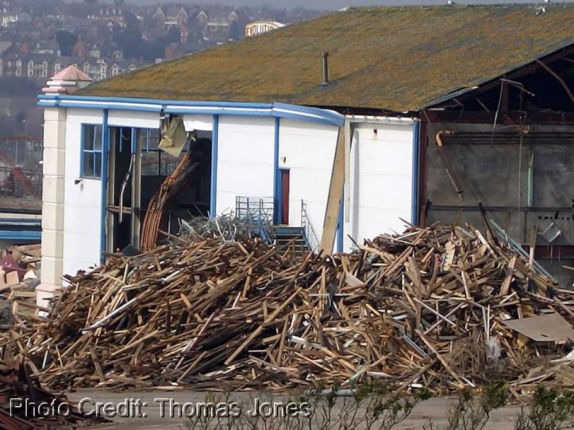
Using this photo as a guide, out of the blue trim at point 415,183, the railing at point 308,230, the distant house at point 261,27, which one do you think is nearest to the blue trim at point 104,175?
the railing at point 308,230

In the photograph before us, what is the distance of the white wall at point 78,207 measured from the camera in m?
33.3

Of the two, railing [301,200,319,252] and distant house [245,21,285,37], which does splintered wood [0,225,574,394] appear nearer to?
railing [301,200,319,252]

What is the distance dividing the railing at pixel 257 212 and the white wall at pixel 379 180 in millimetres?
1713

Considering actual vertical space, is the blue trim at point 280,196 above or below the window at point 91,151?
below

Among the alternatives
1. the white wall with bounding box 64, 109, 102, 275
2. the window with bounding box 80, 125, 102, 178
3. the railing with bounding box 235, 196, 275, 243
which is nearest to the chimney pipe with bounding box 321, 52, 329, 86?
the railing with bounding box 235, 196, 275, 243

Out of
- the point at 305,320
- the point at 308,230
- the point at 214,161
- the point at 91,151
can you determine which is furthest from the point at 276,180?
the point at 305,320

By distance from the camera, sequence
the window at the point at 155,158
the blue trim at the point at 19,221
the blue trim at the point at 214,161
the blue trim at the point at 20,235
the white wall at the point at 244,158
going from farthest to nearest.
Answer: the blue trim at the point at 19,221 → the blue trim at the point at 20,235 → the window at the point at 155,158 → the blue trim at the point at 214,161 → the white wall at the point at 244,158

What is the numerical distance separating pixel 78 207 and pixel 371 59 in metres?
6.83

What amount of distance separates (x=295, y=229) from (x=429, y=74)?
3.59 m

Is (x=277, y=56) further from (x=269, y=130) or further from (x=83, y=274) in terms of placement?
(x=83, y=274)

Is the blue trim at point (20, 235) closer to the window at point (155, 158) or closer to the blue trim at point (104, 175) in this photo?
the window at point (155, 158)

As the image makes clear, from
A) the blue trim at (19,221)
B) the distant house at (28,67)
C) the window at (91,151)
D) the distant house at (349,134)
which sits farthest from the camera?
the distant house at (28,67)

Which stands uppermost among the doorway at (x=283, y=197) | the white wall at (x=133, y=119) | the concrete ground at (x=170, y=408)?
the white wall at (x=133, y=119)

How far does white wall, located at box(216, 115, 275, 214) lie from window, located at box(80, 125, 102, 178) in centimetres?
371
